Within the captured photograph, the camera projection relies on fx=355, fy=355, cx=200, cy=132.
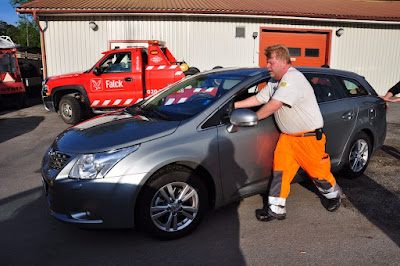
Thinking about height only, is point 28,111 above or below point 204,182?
below

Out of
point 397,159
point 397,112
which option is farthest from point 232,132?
point 397,112

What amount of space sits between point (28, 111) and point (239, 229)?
10.3 metres

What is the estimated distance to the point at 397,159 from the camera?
226 inches

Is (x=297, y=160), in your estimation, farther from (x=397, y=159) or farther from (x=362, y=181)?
(x=397, y=159)

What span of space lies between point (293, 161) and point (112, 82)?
6522mm

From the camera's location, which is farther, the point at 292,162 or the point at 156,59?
the point at 156,59

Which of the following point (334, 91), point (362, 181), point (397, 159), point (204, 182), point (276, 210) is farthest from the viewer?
point (397, 159)

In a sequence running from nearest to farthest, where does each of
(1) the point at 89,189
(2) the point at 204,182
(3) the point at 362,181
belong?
(1) the point at 89,189 < (2) the point at 204,182 < (3) the point at 362,181

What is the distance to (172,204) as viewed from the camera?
10.2 ft

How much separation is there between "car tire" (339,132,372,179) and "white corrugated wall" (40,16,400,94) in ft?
30.3

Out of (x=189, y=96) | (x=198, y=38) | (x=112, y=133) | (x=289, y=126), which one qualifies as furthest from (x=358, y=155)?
(x=198, y=38)

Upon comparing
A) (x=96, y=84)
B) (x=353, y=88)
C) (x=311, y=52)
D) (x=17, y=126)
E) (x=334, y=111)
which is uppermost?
(x=311, y=52)

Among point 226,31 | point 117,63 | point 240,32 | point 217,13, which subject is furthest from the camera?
point 240,32

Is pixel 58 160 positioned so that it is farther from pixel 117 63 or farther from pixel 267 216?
pixel 117 63
